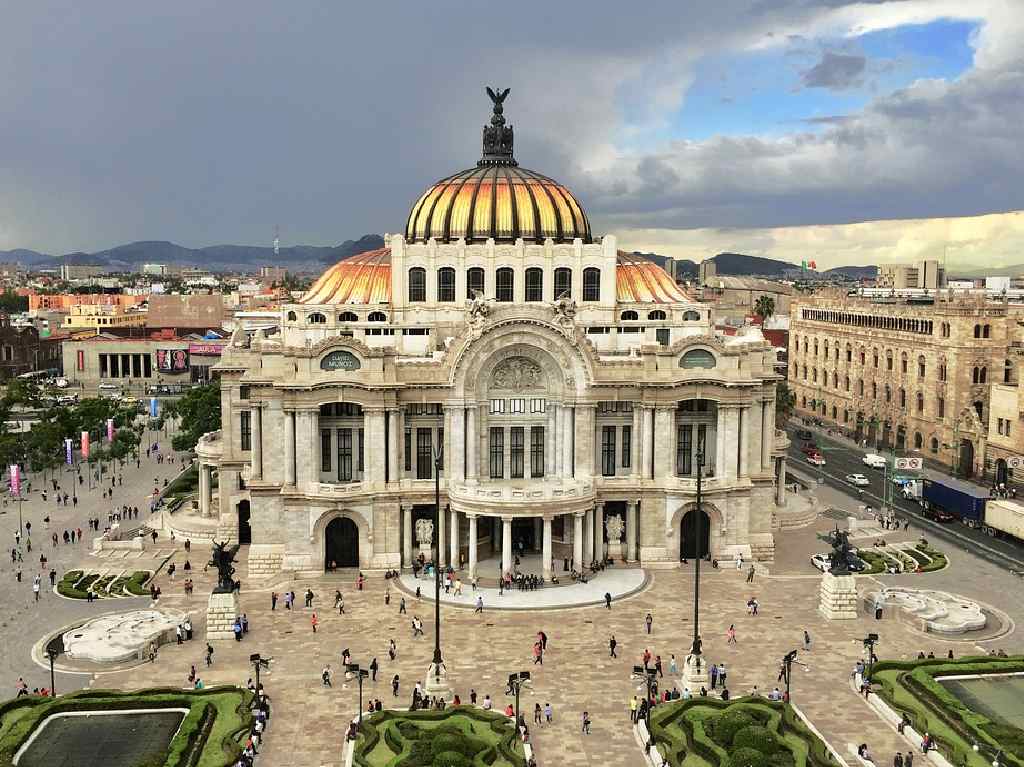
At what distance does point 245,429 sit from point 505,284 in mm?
23314

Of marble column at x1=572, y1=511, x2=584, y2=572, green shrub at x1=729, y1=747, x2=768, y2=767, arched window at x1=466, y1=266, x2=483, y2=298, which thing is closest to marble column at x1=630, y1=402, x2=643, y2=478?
marble column at x1=572, y1=511, x2=584, y2=572

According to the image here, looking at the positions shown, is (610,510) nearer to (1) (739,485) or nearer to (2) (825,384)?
(1) (739,485)

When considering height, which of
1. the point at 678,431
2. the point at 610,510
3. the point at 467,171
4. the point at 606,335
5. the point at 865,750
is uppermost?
the point at 467,171

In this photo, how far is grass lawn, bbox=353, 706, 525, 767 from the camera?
41656 mm

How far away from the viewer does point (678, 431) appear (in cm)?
7388

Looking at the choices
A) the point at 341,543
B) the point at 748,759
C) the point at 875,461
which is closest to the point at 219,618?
the point at 341,543

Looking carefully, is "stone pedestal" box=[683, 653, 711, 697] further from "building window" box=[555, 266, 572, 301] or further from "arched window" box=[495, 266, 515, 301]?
"arched window" box=[495, 266, 515, 301]

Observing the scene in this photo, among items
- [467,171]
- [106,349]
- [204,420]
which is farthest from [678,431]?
[106,349]

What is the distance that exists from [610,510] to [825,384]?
79.2m

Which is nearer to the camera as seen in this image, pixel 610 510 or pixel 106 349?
pixel 610 510

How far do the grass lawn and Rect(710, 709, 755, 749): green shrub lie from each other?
8414mm

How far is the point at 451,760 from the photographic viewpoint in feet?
133

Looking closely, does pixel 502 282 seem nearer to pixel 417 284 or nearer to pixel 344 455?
pixel 417 284

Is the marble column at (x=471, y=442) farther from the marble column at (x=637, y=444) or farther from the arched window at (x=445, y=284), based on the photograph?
the arched window at (x=445, y=284)
